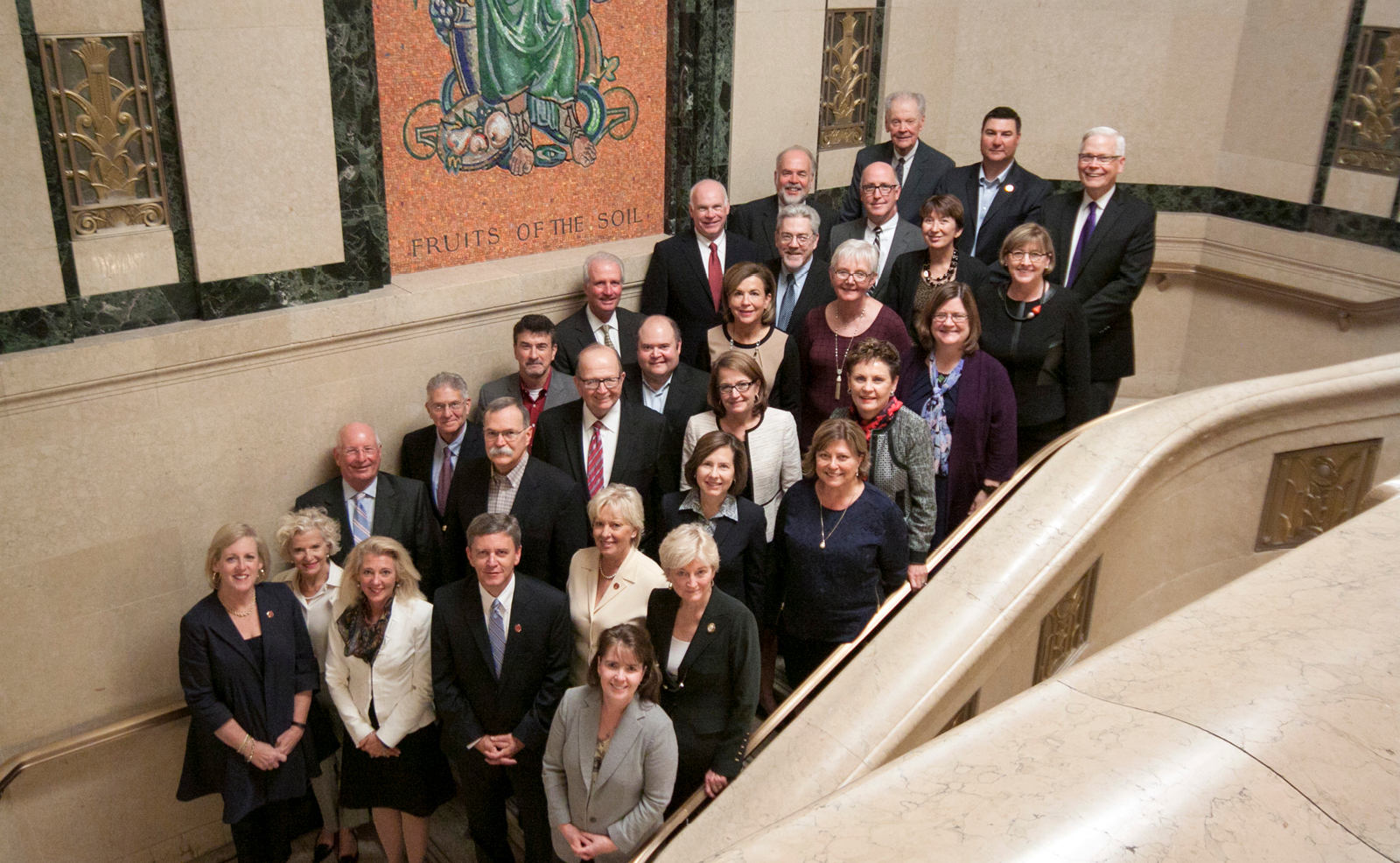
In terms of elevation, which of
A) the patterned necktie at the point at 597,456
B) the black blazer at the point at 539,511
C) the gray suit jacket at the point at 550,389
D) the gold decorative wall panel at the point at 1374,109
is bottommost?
the black blazer at the point at 539,511

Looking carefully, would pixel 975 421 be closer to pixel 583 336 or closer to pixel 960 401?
pixel 960 401

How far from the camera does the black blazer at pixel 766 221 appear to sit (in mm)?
6777

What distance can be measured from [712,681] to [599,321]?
245 cm

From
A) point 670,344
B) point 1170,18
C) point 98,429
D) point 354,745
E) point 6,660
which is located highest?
point 1170,18

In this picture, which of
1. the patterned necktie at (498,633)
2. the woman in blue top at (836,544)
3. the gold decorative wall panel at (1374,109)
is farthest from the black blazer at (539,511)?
the gold decorative wall panel at (1374,109)

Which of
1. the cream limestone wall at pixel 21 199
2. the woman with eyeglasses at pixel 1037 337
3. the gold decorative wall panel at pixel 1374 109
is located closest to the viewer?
the cream limestone wall at pixel 21 199

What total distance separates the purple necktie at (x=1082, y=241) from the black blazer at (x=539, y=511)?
3.04 metres

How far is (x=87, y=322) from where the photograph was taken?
5.38 metres

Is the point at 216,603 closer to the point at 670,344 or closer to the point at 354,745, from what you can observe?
the point at 354,745

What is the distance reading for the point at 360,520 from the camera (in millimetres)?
5734

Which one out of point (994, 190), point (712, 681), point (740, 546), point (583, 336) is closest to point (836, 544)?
point (740, 546)

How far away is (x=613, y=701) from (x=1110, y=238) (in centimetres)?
385

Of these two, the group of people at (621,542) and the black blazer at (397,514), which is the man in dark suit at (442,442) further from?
the black blazer at (397,514)

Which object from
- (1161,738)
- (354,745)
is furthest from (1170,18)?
(1161,738)
